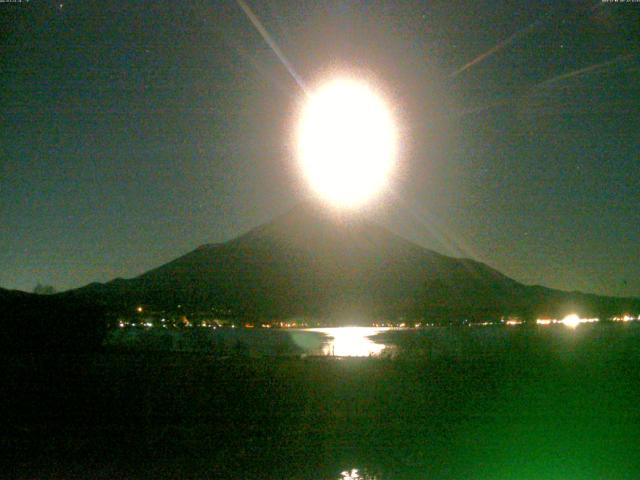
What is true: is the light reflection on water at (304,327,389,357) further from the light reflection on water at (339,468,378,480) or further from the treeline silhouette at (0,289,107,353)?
the light reflection on water at (339,468,378,480)

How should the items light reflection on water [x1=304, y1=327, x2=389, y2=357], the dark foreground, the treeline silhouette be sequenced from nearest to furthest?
the dark foreground, the treeline silhouette, light reflection on water [x1=304, y1=327, x2=389, y2=357]

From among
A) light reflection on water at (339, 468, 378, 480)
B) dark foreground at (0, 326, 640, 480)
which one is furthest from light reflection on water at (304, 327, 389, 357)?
light reflection on water at (339, 468, 378, 480)

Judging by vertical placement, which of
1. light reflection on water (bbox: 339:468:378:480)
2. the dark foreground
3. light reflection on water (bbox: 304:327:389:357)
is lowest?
light reflection on water (bbox: 339:468:378:480)

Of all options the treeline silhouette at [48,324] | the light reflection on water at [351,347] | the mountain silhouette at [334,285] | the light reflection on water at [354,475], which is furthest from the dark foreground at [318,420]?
the mountain silhouette at [334,285]

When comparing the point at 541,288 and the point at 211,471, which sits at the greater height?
the point at 541,288

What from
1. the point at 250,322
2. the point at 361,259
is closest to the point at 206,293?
the point at 250,322

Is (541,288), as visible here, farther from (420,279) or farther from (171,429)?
(171,429)

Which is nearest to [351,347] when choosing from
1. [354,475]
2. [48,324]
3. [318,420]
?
[48,324]
